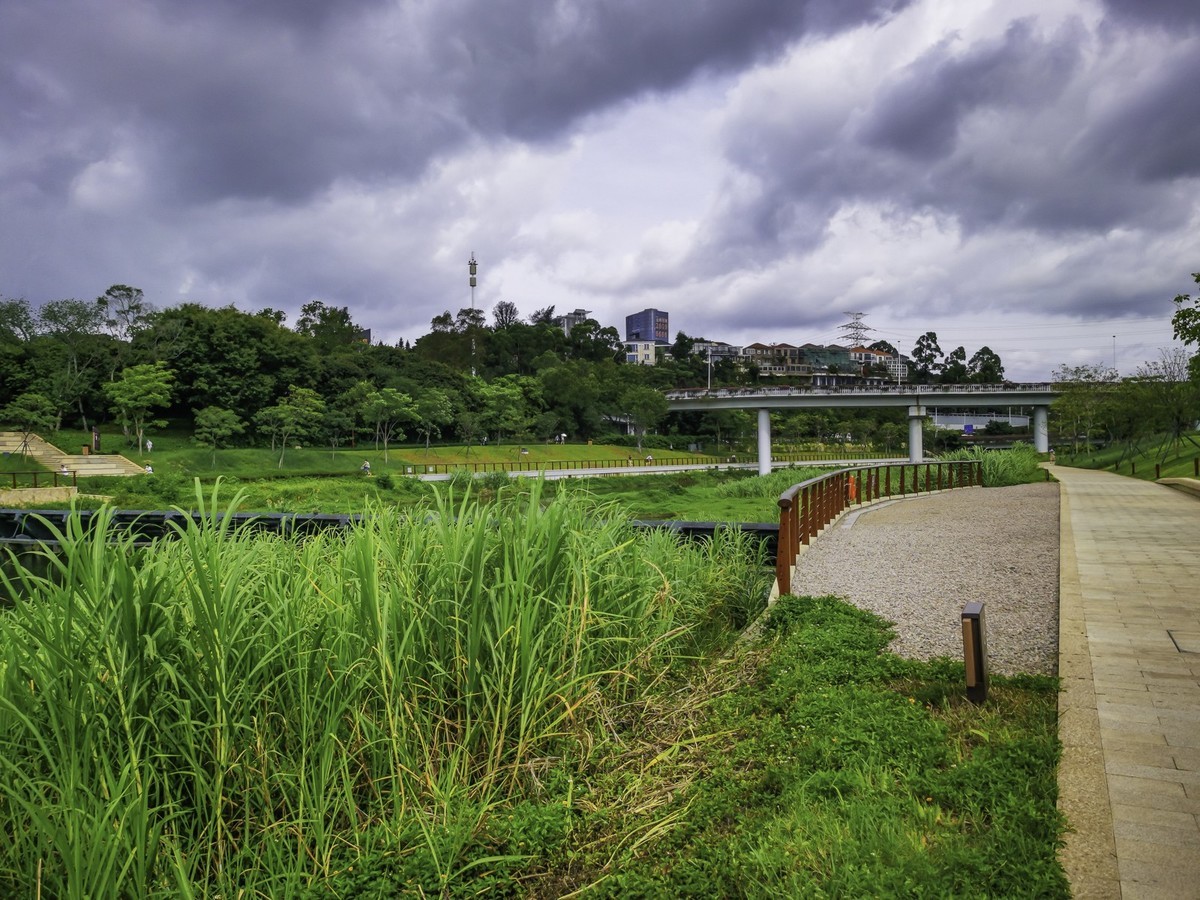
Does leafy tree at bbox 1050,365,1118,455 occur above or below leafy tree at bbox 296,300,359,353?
below

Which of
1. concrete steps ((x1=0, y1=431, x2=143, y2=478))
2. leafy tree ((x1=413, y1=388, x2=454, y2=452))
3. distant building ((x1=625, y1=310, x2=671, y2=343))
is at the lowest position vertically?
concrete steps ((x1=0, y1=431, x2=143, y2=478))

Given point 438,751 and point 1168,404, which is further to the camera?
point 1168,404

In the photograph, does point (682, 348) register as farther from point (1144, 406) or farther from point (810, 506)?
point (810, 506)

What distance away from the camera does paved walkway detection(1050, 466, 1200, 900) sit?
2520 millimetres

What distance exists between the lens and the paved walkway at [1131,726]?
2520 millimetres

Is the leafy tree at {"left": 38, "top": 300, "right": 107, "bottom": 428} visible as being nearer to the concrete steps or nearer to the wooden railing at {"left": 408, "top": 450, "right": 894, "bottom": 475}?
the concrete steps

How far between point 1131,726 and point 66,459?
4436 centimetres

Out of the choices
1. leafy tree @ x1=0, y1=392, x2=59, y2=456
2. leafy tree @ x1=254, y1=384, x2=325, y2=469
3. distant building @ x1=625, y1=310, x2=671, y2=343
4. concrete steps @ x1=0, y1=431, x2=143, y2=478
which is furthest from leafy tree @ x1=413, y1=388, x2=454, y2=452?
distant building @ x1=625, y1=310, x2=671, y2=343

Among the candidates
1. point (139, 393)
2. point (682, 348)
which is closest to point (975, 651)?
point (139, 393)

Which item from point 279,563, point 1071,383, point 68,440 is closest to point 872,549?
point 279,563

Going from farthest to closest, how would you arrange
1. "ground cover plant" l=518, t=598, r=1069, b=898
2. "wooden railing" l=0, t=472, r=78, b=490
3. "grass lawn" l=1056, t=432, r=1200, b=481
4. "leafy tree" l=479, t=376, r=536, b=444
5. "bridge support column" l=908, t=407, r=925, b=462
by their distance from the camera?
"leafy tree" l=479, t=376, r=536, b=444, "bridge support column" l=908, t=407, r=925, b=462, "wooden railing" l=0, t=472, r=78, b=490, "grass lawn" l=1056, t=432, r=1200, b=481, "ground cover plant" l=518, t=598, r=1069, b=898

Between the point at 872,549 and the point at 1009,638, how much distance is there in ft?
12.9

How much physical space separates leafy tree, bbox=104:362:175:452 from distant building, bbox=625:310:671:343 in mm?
139568

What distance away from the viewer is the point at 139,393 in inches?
1769
